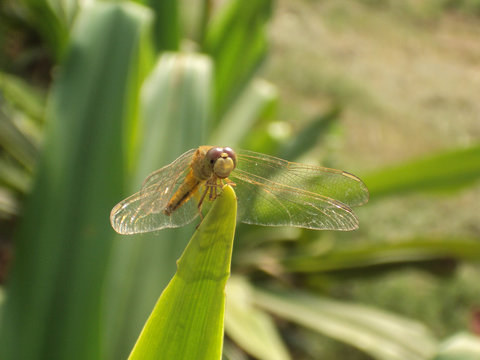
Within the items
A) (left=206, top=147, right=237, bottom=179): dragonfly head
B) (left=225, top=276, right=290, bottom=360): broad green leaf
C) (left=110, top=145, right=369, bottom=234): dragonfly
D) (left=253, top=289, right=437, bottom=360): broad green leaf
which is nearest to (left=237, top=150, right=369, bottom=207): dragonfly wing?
(left=110, top=145, right=369, bottom=234): dragonfly

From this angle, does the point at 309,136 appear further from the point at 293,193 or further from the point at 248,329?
the point at 293,193

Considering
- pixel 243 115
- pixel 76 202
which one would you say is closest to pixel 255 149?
Answer: pixel 243 115

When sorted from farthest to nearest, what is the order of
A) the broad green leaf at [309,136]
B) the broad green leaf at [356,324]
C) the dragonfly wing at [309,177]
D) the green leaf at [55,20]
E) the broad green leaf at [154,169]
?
the broad green leaf at [309,136] < the green leaf at [55,20] < the broad green leaf at [356,324] < the broad green leaf at [154,169] < the dragonfly wing at [309,177]

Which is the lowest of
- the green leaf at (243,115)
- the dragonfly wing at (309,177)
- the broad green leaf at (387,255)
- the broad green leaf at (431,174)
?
the dragonfly wing at (309,177)

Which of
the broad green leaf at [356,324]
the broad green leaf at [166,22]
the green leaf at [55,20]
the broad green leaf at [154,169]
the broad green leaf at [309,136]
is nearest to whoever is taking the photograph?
the broad green leaf at [154,169]

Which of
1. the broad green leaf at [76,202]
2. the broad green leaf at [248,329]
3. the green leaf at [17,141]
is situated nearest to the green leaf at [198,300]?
the broad green leaf at [76,202]

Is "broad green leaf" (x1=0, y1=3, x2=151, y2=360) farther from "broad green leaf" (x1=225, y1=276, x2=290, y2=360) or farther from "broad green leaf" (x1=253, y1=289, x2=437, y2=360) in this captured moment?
"broad green leaf" (x1=253, y1=289, x2=437, y2=360)

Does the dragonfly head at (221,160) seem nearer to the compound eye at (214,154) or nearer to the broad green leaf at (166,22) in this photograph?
the compound eye at (214,154)
